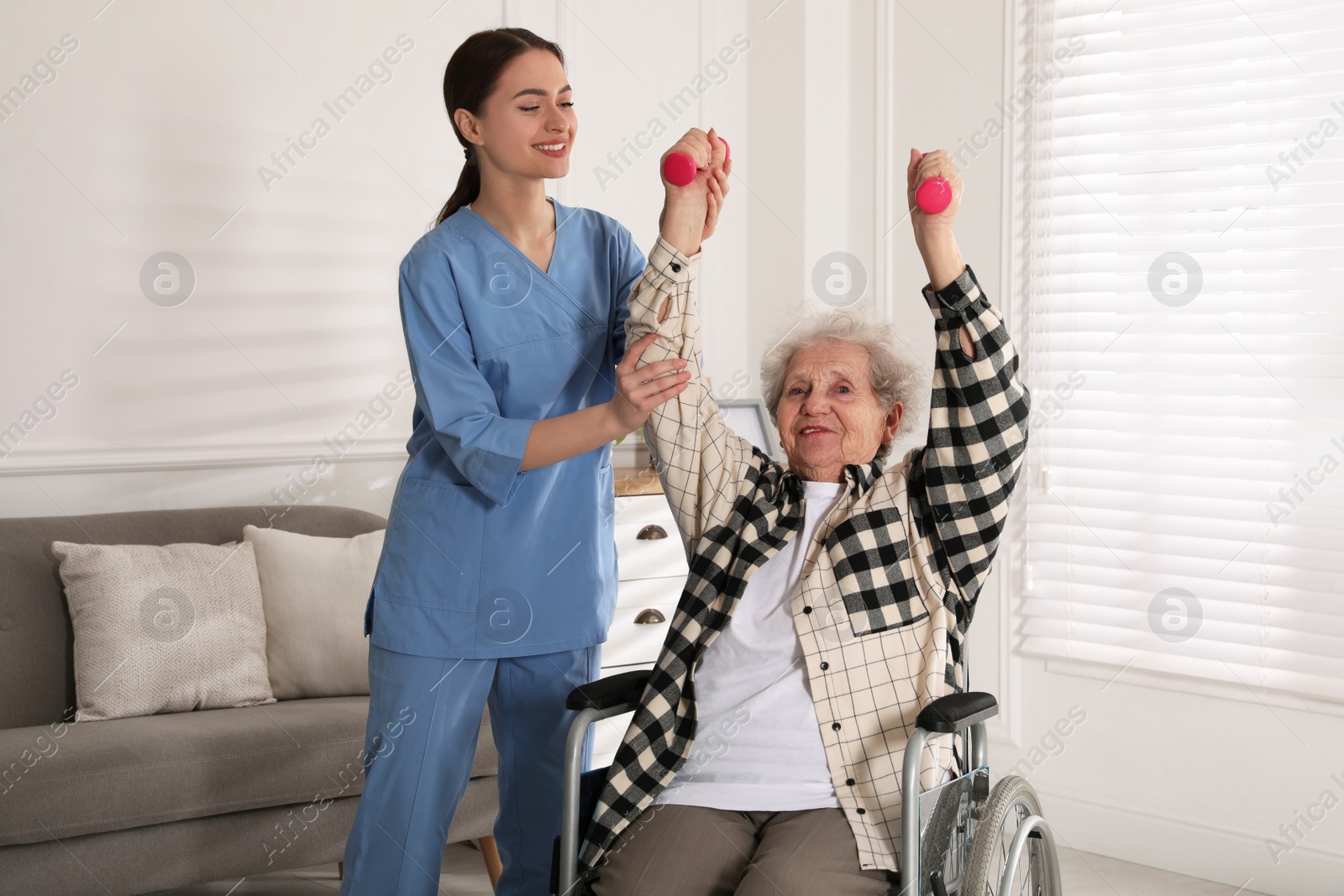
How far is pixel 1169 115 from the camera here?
2822 millimetres

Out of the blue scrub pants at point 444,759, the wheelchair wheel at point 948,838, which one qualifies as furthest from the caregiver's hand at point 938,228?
the blue scrub pants at point 444,759

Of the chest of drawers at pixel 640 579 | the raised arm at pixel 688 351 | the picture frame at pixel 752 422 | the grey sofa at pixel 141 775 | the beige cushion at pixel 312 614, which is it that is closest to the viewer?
the raised arm at pixel 688 351

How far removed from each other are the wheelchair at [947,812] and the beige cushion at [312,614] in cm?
117

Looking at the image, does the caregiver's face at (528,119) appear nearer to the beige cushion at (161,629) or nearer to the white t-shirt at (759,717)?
the white t-shirt at (759,717)

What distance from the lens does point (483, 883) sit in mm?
2738

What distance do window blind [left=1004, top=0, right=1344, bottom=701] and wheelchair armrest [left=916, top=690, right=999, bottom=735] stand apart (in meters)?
1.59

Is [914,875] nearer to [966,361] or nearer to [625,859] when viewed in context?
[625,859]

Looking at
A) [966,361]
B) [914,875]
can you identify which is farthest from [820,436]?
[914,875]

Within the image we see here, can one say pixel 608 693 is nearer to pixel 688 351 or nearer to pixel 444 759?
pixel 444 759

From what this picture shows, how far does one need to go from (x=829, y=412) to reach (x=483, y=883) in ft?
5.41

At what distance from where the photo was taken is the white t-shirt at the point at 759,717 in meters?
1.50

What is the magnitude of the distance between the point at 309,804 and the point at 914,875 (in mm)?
1389

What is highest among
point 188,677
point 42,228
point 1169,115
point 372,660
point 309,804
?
point 1169,115

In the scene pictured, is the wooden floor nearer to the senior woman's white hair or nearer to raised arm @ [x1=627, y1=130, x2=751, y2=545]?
raised arm @ [x1=627, y1=130, x2=751, y2=545]
